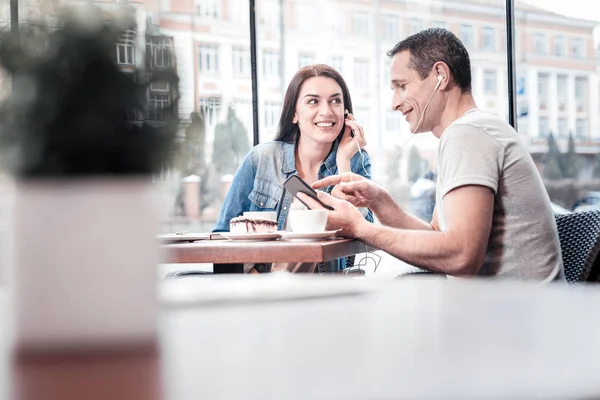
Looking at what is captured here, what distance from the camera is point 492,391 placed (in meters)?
0.42

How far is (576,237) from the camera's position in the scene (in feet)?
6.72

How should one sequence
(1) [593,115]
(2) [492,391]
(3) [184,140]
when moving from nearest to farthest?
1. (2) [492,391]
2. (3) [184,140]
3. (1) [593,115]

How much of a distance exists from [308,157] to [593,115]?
14.2 m

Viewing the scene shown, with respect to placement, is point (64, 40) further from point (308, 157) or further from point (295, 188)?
point (308, 157)

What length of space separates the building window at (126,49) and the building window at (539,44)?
15445 mm

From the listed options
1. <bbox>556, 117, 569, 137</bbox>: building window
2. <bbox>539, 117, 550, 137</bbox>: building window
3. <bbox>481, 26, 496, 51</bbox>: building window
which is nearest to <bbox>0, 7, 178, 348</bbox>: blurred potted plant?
<bbox>481, 26, 496, 51</bbox>: building window

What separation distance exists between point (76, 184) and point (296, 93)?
331 cm

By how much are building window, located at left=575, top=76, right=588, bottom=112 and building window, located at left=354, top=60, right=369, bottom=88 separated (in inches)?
271

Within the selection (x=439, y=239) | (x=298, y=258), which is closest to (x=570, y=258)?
(x=439, y=239)

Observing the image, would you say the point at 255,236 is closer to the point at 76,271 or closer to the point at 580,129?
the point at 76,271

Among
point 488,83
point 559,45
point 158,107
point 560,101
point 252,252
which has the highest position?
point 559,45

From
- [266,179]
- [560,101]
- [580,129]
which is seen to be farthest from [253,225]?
[580,129]

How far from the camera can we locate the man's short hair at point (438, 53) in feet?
7.73

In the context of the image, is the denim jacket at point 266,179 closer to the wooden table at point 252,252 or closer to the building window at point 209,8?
the wooden table at point 252,252
